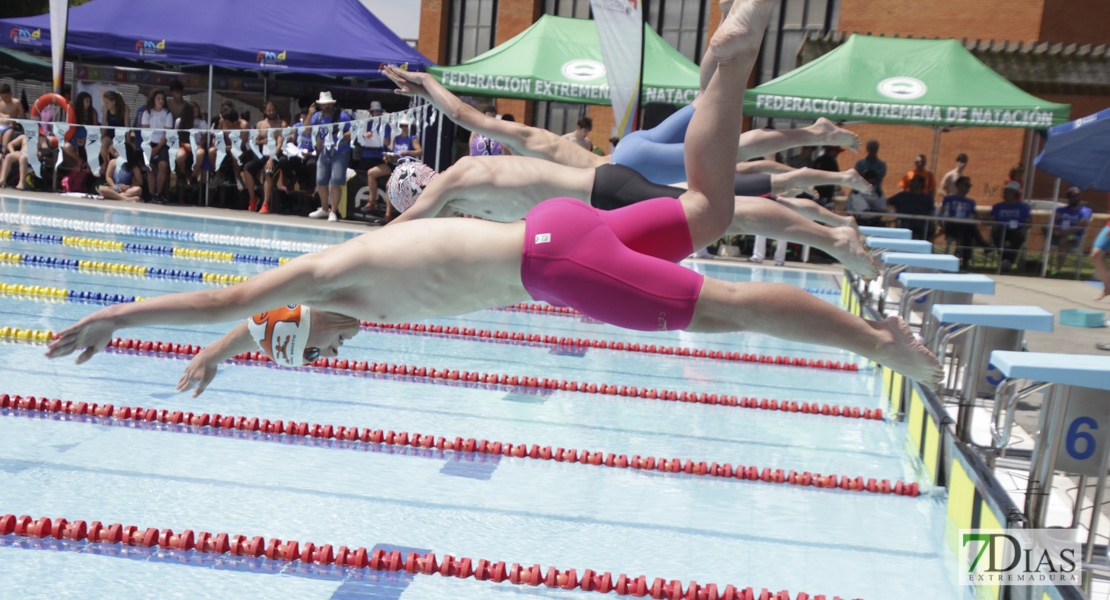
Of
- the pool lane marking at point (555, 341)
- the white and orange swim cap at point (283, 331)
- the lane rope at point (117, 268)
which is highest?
the white and orange swim cap at point (283, 331)

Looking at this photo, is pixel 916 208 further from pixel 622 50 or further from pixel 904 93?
pixel 622 50

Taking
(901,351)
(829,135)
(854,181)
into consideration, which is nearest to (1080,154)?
(854,181)

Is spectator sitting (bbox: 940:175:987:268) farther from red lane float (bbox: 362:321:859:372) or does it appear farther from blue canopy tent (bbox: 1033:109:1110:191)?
red lane float (bbox: 362:321:859:372)

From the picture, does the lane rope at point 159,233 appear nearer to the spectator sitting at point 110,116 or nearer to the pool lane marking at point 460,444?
the spectator sitting at point 110,116

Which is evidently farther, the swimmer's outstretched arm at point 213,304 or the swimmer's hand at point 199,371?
the swimmer's hand at point 199,371

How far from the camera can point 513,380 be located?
5.82m

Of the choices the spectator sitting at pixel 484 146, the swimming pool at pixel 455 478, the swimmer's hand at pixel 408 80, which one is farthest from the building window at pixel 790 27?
the swimmer's hand at pixel 408 80

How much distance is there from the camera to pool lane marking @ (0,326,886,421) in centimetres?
563

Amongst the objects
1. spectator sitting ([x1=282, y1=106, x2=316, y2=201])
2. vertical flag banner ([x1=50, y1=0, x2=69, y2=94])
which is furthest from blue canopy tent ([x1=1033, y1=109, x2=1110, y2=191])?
vertical flag banner ([x1=50, y1=0, x2=69, y2=94])

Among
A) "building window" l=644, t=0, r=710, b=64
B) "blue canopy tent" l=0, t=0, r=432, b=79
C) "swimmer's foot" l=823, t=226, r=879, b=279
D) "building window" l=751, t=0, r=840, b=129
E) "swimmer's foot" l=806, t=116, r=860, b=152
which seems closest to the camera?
"swimmer's foot" l=823, t=226, r=879, b=279

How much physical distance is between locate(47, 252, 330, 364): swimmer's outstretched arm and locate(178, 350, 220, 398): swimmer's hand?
37cm

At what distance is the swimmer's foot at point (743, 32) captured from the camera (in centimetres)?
283

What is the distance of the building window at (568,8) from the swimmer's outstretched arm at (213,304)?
2551 centimetres

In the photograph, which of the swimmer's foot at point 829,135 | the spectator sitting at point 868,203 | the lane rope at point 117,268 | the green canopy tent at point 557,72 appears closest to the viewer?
the swimmer's foot at point 829,135
